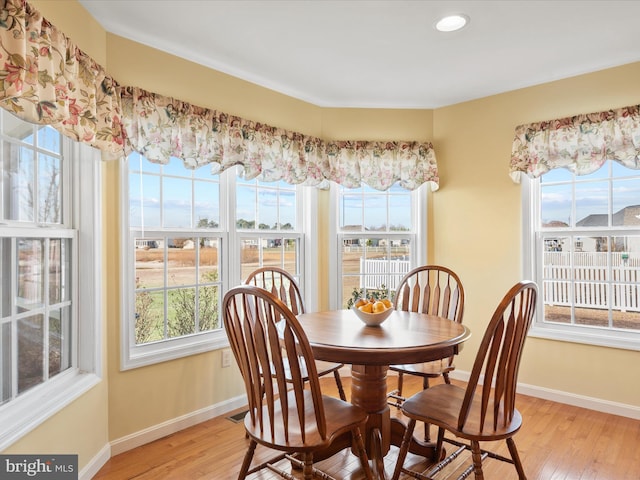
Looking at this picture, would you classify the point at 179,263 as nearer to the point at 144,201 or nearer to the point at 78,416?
the point at 144,201

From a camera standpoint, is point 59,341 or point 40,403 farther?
point 59,341

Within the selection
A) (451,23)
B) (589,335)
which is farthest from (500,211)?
(451,23)

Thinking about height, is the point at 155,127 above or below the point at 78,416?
above

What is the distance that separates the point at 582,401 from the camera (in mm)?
3107

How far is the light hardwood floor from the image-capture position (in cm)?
220

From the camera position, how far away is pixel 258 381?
171 cm

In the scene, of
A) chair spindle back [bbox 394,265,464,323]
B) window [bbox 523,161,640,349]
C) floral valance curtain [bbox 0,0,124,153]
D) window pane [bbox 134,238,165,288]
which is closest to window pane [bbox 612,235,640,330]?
window [bbox 523,161,640,349]

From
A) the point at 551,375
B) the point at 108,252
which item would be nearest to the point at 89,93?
the point at 108,252

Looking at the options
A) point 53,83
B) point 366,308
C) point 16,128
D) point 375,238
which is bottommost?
point 366,308

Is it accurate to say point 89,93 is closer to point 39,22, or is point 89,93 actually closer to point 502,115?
point 39,22

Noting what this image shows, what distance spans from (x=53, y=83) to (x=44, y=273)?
895 mm

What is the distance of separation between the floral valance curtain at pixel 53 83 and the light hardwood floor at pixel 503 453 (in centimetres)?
174

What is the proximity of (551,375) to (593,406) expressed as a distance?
326 millimetres

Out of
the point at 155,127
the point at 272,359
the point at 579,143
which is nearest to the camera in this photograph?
the point at 272,359
